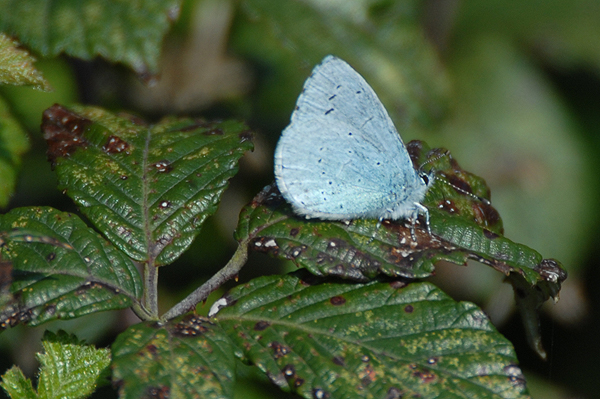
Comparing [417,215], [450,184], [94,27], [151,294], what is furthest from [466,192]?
[94,27]

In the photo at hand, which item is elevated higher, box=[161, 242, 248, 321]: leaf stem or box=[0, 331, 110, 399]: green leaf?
box=[161, 242, 248, 321]: leaf stem

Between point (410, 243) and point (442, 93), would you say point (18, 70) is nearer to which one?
point (410, 243)

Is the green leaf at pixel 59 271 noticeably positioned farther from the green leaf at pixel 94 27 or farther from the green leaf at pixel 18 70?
the green leaf at pixel 94 27

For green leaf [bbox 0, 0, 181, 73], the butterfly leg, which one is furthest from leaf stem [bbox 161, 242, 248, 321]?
green leaf [bbox 0, 0, 181, 73]

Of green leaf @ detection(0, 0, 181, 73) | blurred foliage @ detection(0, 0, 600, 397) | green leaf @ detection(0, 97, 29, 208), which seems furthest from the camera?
blurred foliage @ detection(0, 0, 600, 397)

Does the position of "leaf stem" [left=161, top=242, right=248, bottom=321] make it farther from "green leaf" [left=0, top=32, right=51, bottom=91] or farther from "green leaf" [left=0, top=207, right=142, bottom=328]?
"green leaf" [left=0, top=32, right=51, bottom=91]

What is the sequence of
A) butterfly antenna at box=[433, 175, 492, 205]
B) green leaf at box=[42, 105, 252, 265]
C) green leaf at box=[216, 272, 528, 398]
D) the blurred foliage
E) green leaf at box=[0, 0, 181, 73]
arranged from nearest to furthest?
green leaf at box=[216, 272, 528, 398]
green leaf at box=[42, 105, 252, 265]
butterfly antenna at box=[433, 175, 492, 205]
green leaf at box=[0, 0, 181, 73]
the blurred foliage

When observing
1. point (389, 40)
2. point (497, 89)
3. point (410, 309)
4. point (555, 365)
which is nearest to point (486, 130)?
point (497, 89)

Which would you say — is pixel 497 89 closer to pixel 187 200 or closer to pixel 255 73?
pixel 255 73
